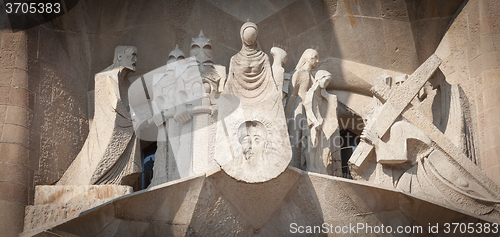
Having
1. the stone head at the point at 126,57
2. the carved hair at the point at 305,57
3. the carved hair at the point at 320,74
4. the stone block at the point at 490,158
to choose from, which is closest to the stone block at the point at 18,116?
the stone head at the point at 126,57

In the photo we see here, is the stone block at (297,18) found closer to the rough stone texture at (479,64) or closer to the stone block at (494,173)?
the rough stone texture at (479,64)

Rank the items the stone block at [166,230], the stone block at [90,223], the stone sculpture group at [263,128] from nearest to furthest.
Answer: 1. the stone block at [90,223]
2. the stone block at [166,230]
3. the stone sculpture group at [263,128]

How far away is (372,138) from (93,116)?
3076 mm

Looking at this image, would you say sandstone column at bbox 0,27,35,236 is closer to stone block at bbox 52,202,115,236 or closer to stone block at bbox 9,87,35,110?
stone block at bbox 9,87,35,110

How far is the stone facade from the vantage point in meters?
7.50

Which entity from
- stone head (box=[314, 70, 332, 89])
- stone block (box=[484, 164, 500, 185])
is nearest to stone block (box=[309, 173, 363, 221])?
stone head (box=[314, 70, 332, 89])

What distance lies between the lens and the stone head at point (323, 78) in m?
7.98

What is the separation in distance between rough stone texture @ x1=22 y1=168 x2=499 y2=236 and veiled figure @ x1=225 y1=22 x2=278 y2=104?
83 centimetres

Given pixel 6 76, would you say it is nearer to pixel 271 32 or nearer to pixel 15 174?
pixel 15 174

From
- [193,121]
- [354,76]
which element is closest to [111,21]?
[193,121]

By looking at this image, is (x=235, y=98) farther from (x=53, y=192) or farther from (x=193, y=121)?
(x=53, y=192)

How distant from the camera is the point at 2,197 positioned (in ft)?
23.0

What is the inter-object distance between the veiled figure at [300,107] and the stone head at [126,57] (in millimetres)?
1813

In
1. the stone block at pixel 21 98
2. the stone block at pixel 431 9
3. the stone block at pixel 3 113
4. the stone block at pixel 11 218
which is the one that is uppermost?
the stone block at pixel 431 9
